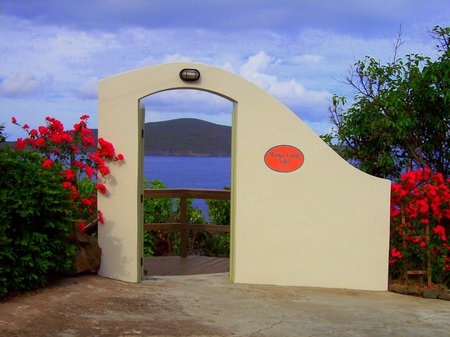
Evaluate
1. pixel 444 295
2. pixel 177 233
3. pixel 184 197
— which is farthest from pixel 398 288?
pixel 177 233

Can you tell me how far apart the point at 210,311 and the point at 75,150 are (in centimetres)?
274

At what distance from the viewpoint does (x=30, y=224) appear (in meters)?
5.57

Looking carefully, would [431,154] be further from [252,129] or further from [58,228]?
[58,228]

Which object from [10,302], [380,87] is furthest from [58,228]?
[380,87]

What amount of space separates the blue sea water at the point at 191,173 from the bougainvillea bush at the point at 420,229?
424 centimetres

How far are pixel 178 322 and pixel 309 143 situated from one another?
2.95 metres

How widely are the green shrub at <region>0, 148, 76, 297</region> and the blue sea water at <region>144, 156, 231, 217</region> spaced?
4.55 m

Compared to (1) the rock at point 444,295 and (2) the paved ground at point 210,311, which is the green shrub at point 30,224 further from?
(1) the rock at point 444,295

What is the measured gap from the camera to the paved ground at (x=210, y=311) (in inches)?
187

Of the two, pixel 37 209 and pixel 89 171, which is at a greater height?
pixel 89 171

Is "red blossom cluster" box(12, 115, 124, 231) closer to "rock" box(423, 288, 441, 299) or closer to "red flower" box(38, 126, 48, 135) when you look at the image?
"red flower" box(38, 126, 48, 135)

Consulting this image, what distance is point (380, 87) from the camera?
9.13 meters

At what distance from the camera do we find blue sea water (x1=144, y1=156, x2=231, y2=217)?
35.0 ft

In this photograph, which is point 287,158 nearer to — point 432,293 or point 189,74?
point 189,74
